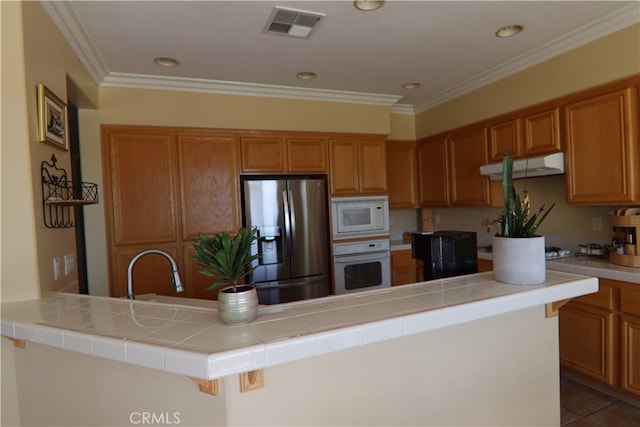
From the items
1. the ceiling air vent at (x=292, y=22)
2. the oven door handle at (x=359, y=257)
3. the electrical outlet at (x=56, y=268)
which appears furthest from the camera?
the oven door handle at (x=359, y=257)

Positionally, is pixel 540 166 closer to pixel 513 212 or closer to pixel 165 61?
pixel 513 212

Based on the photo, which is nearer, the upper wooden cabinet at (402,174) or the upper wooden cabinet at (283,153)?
the upper wooden cabinet at (283,153)

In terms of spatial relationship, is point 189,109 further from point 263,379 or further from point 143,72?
point 263,379

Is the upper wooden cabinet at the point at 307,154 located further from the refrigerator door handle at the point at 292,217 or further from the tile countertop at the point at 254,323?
the tile countertop at the point at 254,323

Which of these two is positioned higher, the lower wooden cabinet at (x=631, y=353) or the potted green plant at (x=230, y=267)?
the potted green plant at (x=230, y=267)

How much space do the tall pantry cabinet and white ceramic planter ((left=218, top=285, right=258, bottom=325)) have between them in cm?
196

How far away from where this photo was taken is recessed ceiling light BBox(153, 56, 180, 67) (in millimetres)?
2625

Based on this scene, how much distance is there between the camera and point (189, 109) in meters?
3.13

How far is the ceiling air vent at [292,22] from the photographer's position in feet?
6.80

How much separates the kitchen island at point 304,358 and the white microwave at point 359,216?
204 cm

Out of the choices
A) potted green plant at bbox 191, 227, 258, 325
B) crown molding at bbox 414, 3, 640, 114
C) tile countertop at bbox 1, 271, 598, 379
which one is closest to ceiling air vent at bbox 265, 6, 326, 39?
potted green plant at bbox 191, 227, 258, 325

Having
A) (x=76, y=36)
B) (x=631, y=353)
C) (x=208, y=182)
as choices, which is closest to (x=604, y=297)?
(x=631, y=353)

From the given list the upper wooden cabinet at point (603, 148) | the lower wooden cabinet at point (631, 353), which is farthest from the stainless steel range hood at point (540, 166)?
the lower wooden cabinet at point (631, 353)

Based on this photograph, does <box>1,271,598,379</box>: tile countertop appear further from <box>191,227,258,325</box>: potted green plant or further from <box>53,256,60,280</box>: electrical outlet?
<box>53,256,60,280</box>: electrical outlet
